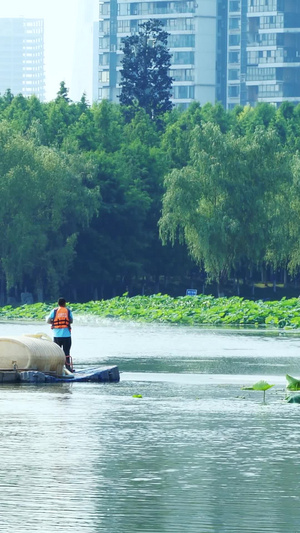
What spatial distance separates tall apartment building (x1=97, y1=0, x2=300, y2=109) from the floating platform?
154820 millimetres

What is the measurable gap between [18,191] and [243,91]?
106 meters

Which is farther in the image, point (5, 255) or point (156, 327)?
point (5, 255)

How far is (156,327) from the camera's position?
184ft

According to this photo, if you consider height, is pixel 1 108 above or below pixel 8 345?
above

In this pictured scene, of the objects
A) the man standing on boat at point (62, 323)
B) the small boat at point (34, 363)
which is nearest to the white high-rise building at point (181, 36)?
the man standing on boat at point (62, 323)

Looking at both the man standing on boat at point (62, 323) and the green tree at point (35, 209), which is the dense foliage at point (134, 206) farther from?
the man standing on boat at point (62, 323)

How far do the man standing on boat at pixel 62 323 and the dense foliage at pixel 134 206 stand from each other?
48.1 meters

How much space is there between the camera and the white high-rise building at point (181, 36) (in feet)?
604

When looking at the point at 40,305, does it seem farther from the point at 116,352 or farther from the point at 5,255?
the point at 116,352

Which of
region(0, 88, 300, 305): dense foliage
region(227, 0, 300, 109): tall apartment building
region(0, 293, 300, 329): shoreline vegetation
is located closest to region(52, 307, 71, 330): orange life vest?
region(0, 293, 300, 329): shoreline vegetation

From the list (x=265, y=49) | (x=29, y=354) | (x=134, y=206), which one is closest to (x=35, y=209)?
(x=134, y=206)

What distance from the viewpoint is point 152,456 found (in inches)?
591

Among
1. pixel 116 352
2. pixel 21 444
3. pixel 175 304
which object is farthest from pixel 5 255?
pixel 21 444

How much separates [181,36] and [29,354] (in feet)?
537
